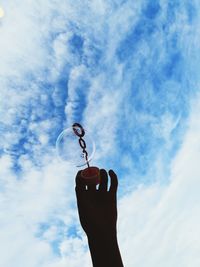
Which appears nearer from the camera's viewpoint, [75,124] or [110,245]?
[110,245]

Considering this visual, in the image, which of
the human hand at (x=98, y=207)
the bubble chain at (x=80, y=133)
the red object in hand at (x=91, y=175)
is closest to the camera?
the human hand at (x=98, y=207)

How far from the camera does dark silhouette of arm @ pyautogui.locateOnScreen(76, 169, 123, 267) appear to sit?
2.76 metres

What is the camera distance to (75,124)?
16.0 ft

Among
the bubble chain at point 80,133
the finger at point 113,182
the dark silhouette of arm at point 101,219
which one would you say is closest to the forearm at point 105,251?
the dark silhouette of arm at point 101,219

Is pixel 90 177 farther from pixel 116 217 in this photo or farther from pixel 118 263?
pixel 118 263

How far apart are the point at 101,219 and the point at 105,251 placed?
1.20 ft

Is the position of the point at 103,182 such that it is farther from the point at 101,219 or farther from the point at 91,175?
the point at 91,175

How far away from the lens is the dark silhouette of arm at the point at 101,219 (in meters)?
2.76

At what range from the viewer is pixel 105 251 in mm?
2789

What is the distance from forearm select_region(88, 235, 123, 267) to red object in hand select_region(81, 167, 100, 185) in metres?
1.31

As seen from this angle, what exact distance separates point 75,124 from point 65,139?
3.20ft

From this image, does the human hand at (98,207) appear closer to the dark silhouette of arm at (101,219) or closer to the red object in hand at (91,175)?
the dark silhouette of arm at (101,219)

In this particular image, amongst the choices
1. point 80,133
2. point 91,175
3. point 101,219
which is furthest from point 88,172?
point 101,219

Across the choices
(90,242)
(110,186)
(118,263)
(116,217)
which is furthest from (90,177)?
(118,263)
